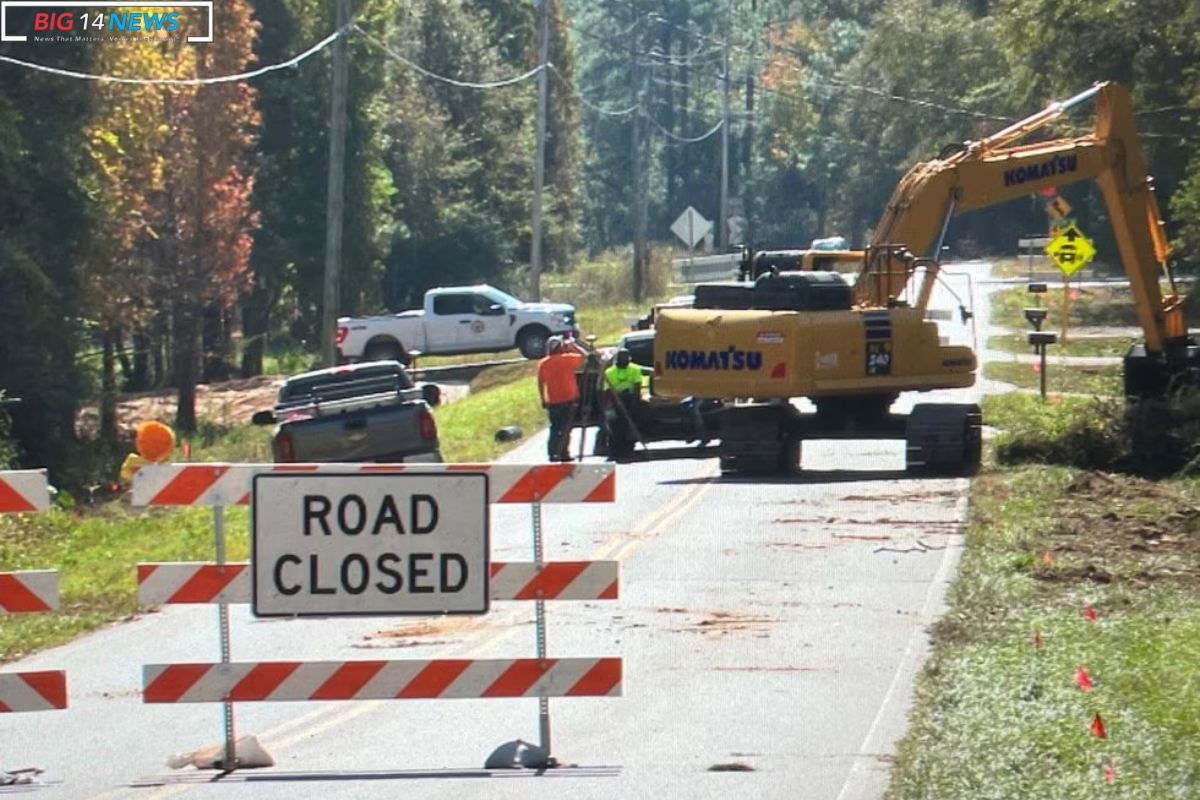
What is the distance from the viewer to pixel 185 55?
148ft

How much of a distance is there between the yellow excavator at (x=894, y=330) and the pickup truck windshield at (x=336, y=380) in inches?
151

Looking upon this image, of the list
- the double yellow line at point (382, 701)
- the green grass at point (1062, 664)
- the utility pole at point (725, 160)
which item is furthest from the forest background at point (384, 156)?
the green grass at point (1062, 664)

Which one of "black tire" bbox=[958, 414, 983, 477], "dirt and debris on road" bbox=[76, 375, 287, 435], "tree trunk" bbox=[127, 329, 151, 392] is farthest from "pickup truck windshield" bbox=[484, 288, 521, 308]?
"black tire" bbox=[958, 414, 983, 477]

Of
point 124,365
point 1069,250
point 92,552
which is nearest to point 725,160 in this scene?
point 124,365

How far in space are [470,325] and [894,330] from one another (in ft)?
92.0

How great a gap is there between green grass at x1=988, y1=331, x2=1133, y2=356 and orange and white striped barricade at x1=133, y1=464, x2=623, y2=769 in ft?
114

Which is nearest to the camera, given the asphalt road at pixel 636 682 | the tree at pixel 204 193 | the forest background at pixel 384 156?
the asphalt road at pixel 636 682

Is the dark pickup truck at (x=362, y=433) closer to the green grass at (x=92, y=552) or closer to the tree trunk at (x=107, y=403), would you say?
the green grass at (x=92, y=552)

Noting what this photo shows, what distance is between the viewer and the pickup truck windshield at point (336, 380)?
26.8m

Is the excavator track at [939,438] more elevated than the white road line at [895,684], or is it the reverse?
the excavator track at [939,438]

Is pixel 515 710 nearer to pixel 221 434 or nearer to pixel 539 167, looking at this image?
pixel 221 434

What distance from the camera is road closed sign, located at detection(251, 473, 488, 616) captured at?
30.9ft

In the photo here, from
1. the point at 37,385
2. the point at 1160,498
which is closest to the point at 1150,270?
the point at 1160,498

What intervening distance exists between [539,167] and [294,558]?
44.8 metres
